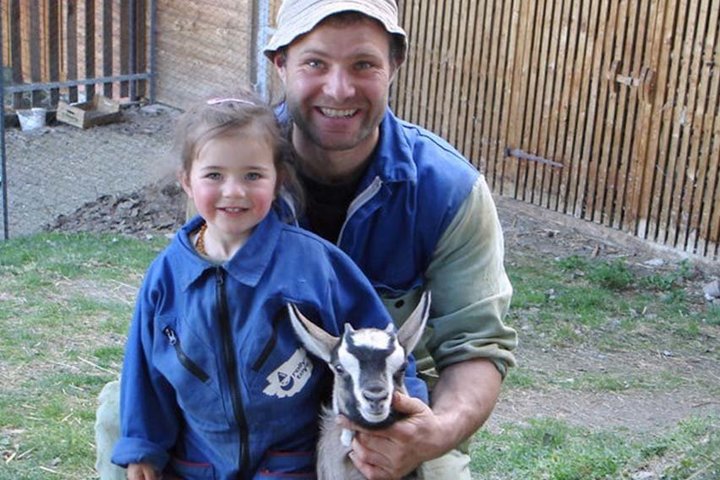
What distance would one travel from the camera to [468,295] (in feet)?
10.4

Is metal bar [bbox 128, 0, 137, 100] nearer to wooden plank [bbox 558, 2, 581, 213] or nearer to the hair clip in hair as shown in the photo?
wooden plank [bbox 558, 2, 581, 213]

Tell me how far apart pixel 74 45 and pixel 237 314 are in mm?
11231

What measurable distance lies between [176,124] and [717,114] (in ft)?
20.4

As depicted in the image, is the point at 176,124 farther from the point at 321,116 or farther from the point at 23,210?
the point at 23,210

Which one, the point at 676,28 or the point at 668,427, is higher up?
the point at 676,28

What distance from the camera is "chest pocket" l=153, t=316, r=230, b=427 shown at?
2.90m

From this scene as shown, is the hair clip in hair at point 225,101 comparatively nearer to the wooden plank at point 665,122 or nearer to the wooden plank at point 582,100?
the wooden plank at point 665,122

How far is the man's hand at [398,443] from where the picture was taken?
2.72 m

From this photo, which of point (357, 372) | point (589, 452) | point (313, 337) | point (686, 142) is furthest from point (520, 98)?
point (357, 372)

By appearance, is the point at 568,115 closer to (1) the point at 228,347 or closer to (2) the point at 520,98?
(2) the point at 520,98

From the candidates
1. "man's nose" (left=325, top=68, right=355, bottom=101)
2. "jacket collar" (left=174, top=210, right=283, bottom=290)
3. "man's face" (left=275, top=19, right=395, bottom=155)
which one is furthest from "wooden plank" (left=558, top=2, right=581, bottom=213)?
"jacket collar" (left=174, top=210, right=283, bottom=290)

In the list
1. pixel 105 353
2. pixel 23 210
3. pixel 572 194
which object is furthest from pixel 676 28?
pixel 23 210

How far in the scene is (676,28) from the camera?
28.5 feet

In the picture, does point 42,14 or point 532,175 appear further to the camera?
point 42,14
